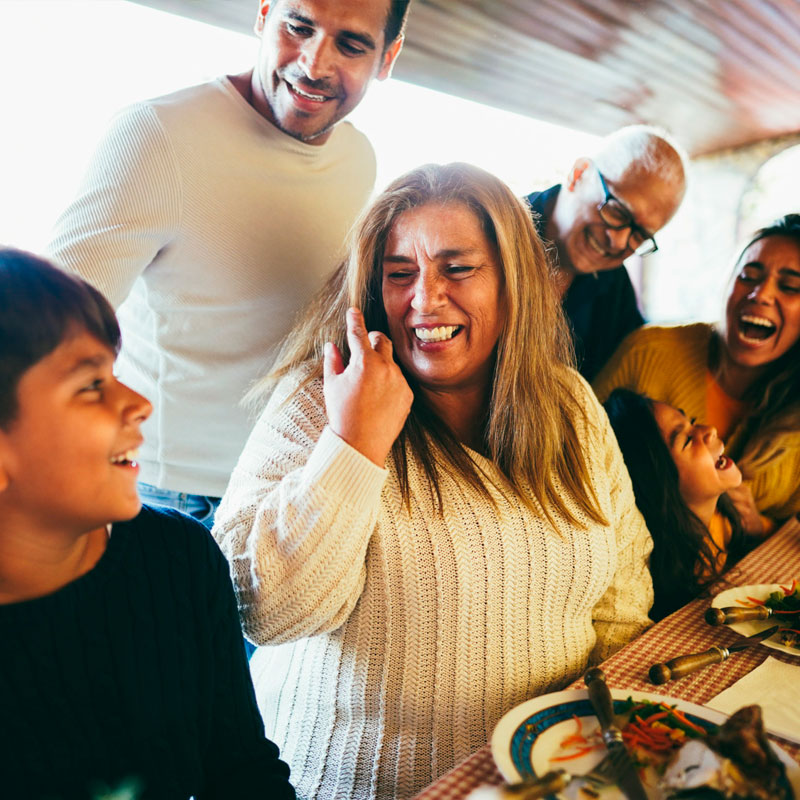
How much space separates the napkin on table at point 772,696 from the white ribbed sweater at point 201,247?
1.29 metres

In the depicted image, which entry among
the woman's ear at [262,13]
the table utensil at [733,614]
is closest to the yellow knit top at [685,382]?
the table utensil at [733,614]

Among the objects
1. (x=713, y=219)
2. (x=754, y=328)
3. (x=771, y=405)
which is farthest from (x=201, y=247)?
(x=713, y=219)

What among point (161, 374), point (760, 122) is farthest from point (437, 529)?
point (760, 122)

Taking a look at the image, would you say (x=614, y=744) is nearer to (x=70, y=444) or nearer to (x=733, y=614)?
(x=733, y=614)

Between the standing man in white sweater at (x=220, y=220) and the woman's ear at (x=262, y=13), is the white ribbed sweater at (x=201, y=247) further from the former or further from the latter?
the woman's ear at (x=262, y=13)

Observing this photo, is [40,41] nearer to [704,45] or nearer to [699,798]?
[699,798]

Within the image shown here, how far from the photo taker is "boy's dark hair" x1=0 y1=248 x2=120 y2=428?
89 cm

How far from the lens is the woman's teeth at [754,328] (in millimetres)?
2314

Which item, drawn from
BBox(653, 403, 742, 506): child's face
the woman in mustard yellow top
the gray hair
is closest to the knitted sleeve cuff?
BBox(653, 403, 742, 506): child's face

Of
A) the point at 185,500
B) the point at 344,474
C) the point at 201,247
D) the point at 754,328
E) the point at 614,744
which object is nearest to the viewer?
the point at 614,744

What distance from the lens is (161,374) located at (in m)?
1.95

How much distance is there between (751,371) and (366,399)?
168cm

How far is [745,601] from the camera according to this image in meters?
1.60

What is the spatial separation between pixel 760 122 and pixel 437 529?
7.91 meters
